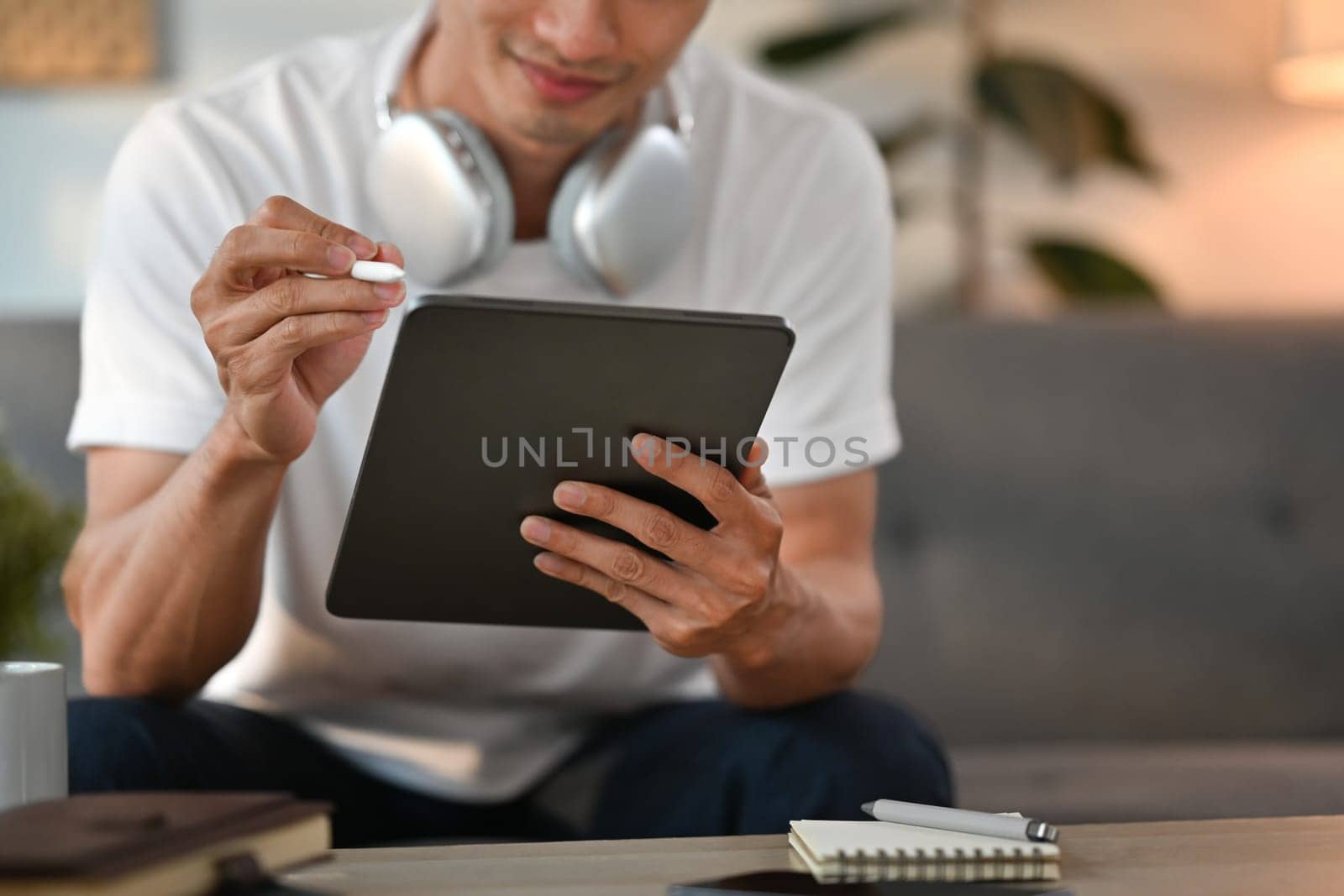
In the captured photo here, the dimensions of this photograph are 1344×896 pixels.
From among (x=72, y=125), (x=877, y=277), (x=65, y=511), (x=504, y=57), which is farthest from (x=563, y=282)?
(x=72, y=125)

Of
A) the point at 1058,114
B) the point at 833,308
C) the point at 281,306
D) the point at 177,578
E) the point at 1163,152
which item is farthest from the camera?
the point at 1163,152

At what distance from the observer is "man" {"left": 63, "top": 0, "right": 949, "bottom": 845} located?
92 cm

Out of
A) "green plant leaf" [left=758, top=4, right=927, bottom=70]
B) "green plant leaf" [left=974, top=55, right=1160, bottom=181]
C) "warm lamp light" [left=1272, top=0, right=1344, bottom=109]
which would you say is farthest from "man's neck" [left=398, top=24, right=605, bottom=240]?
"warm lamp light" [left=1272, top=0, right=1344, bottom=109]

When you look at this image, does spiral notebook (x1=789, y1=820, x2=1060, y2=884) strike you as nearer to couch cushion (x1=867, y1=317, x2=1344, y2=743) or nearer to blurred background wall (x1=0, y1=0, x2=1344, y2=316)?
couch cushion (x1=867, y1=317, x2=1344, y2=743)

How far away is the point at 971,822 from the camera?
69cm

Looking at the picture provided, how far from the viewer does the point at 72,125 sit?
206cm

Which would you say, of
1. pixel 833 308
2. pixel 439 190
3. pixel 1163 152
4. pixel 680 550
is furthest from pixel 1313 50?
pixel 680 550

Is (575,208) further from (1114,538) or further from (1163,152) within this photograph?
(1163,152)

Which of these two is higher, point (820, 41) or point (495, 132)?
point (820, 41)

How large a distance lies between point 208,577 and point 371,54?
493 millimetres

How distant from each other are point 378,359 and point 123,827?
63 centimetres

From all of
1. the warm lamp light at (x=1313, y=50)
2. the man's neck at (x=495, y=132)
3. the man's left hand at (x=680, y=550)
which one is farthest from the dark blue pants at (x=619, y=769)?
the warm lamp light at (x=1313, y=50)

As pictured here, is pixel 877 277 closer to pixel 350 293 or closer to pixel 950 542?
pixel 950 542

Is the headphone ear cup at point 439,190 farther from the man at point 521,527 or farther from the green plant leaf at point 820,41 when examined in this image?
the green plant leaf at point 820,41
